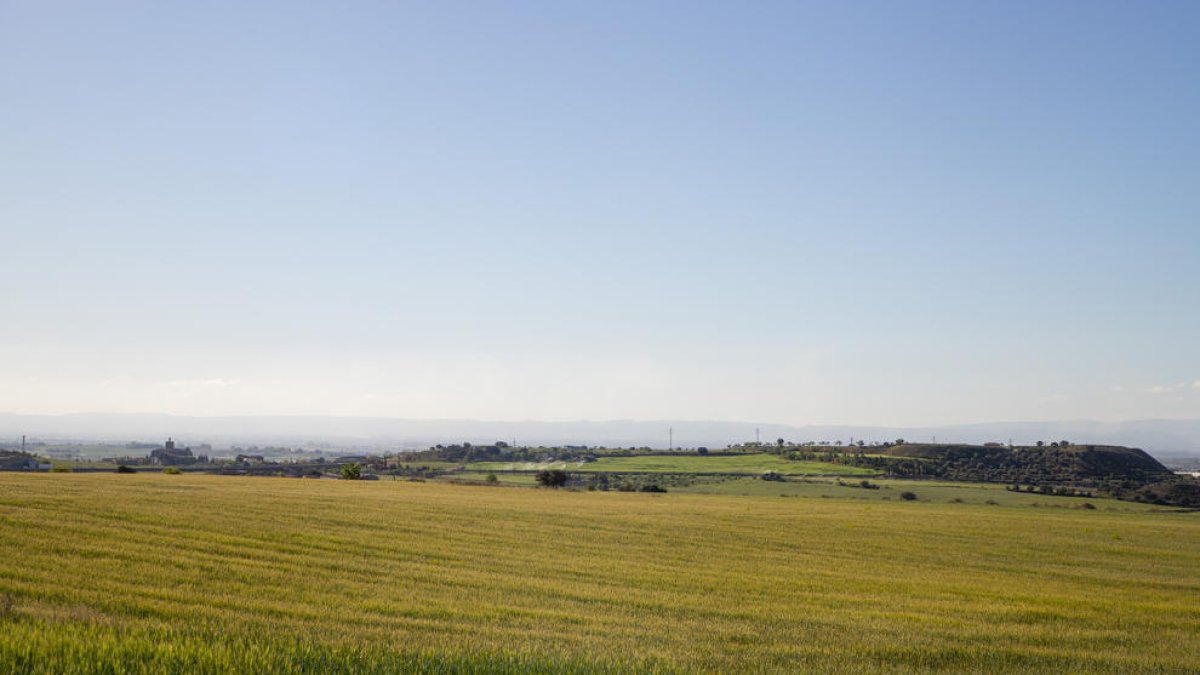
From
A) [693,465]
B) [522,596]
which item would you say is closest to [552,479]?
[693,465]

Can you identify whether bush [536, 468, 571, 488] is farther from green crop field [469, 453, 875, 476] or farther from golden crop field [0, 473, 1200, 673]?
golden crop field [0, 473, 1200, 673]

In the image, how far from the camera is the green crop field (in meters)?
111

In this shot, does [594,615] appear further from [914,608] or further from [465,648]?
[914,608]

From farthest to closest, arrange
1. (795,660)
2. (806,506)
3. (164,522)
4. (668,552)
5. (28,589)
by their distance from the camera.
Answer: (806,506)
(668,552)
(164,522)
(28,589)
(795,660)

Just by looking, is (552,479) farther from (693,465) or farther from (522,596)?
→ (522,596)

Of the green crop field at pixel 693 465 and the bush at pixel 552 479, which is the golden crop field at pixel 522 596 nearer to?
the bush at pixel 552 479

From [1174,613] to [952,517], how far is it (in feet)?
111

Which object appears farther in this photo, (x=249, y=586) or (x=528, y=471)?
(x=528, y=471)

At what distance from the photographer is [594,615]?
15773 mm

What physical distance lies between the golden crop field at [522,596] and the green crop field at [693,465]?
75534mm

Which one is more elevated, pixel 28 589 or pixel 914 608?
pixel 28 589

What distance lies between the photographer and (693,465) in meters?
124

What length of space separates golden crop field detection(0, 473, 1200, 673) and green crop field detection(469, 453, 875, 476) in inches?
2974

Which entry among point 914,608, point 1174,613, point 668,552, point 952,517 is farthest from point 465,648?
point 952,517
